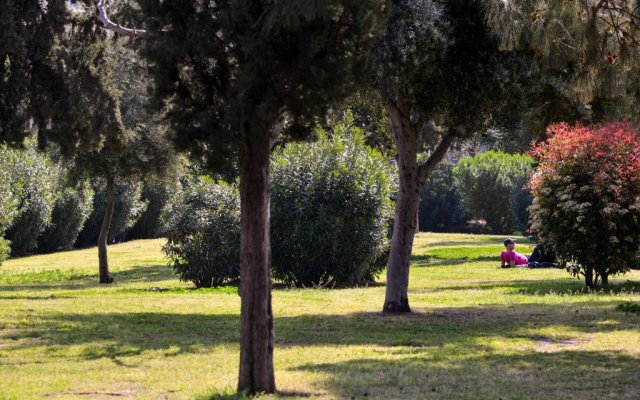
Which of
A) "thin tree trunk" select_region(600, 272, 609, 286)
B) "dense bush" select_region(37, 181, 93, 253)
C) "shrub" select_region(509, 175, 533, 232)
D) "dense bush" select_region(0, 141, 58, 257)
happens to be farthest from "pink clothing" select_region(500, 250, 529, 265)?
"shrub" select_region(509, 175, 533, 232)

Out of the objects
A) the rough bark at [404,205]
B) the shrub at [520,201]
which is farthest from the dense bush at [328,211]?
the shrub at [520,201]

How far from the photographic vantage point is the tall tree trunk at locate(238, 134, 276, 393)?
844 centimetres

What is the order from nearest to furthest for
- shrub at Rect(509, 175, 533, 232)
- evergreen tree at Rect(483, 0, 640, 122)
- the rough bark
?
evergreen tree at Rect(483, 0, 640, 122) → the rough bark → shrub at Rect(509, 175, 533, 232)

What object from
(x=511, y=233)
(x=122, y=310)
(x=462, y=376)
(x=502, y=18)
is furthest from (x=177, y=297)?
(x=511, y=233)

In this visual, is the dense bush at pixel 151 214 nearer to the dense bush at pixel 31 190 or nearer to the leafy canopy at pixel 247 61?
the dense bush at pixel 31 190

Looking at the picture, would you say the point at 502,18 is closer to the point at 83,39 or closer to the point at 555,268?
the point at 83,39

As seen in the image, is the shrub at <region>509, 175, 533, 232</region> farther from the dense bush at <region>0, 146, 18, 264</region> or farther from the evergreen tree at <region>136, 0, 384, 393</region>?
the evergreen tree at <region>136, 0, 384, 393</region>

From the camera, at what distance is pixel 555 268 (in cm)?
2900

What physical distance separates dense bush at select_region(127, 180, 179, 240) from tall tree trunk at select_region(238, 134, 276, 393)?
4031 centimetres

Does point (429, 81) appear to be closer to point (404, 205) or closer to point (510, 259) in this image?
point (404, 205)

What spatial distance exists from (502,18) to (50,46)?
21.8 feet

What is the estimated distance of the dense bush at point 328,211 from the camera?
23391 millimetres

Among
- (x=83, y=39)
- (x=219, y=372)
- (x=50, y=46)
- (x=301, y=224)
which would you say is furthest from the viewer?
(x=301, y=224)

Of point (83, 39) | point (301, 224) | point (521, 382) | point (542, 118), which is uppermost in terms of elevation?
point (83, 39)
